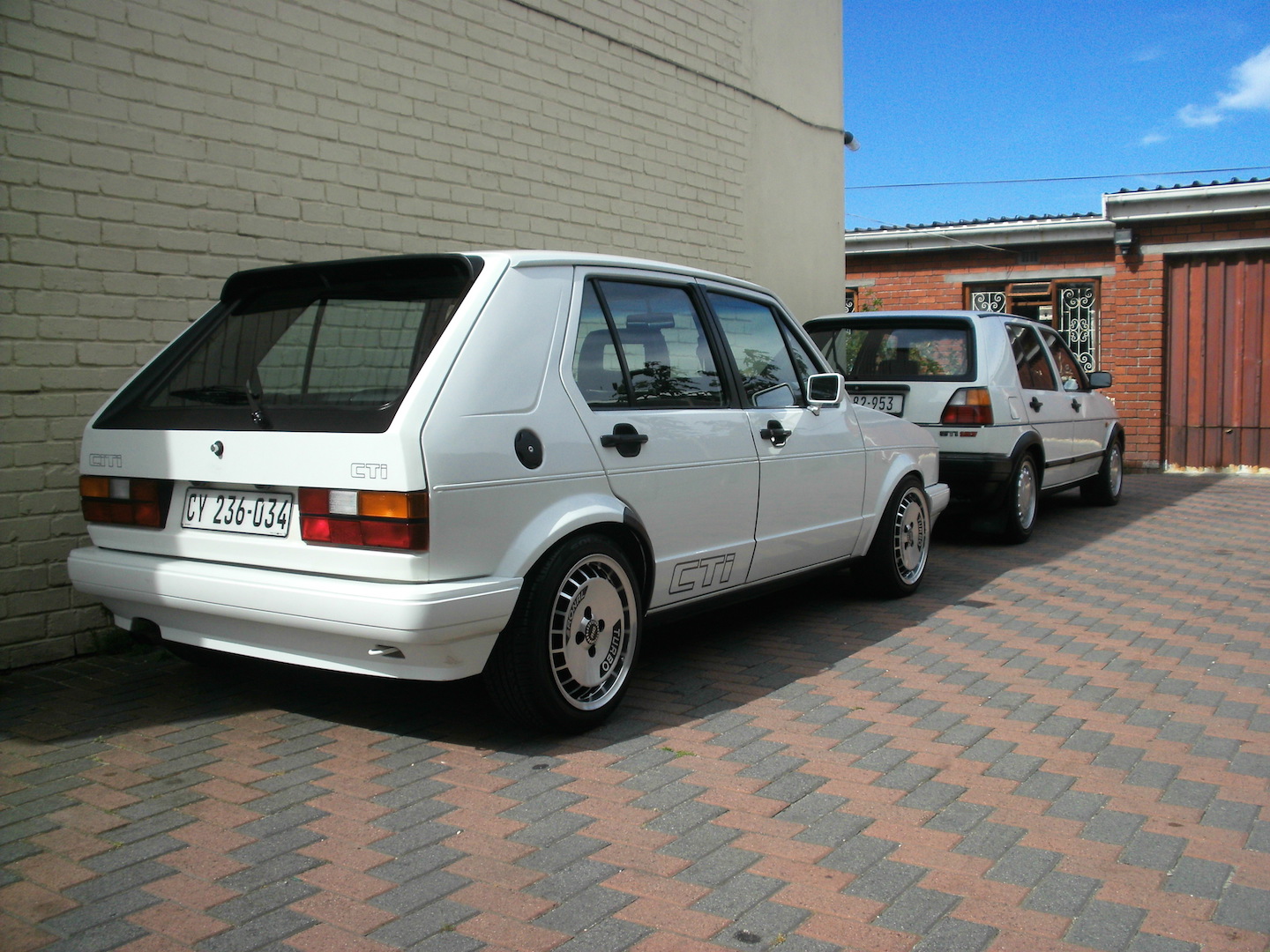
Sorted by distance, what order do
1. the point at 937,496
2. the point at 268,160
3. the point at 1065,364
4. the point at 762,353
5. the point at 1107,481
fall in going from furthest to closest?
1. the point at 1107,481
2. the point at 1065,364
3. the point at 937,496
4. the point at 268,160
5. the point at 762,353

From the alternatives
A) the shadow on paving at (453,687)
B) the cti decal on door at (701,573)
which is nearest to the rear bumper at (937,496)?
the shadow on paving at (453,687)

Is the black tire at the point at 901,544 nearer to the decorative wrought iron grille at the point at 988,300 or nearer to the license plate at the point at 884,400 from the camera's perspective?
the license plate at the point at 884,400

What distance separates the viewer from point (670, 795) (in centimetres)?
350

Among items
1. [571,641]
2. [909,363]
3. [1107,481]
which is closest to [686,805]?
[571,641]

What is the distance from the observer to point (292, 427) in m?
3.68

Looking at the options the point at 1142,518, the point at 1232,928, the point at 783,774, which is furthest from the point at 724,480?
the point at 1142,518

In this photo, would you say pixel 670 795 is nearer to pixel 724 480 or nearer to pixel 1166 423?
pixel 724 480

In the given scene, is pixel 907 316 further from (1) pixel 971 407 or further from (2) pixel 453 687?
(2) pixel 453 687

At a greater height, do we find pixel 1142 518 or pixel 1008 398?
pixel 1008 398

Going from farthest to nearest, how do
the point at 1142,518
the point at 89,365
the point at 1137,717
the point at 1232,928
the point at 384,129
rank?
the point at 1142,518 < the point at 384,129 < the point at 89,365 < the point at 1137,717 < the point at 1232,928

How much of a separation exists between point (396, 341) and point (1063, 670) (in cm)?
326

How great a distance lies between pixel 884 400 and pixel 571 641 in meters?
5.00

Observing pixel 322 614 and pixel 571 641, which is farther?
pixel 571 641

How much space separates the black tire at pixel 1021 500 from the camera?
27.4 ft
